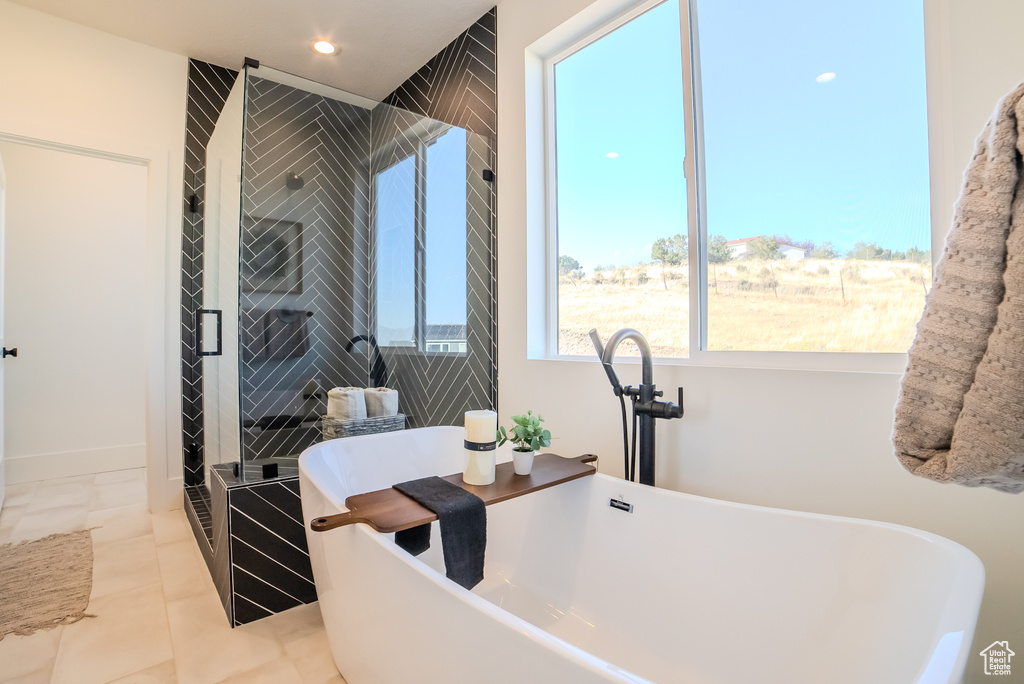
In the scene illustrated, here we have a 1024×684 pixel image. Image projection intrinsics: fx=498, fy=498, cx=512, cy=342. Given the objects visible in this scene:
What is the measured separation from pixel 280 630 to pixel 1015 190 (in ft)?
7.60

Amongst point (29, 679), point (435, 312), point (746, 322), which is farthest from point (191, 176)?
point (746, 322)

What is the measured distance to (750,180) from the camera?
1650 millimetres

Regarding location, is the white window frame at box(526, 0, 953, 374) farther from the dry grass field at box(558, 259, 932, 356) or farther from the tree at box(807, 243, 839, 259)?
the tree at box(807, 243, 839, 259)

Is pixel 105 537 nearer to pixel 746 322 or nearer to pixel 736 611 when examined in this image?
pixel 736 611

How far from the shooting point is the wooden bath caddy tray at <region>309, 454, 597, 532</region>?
1.16m

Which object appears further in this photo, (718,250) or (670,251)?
(670,251)

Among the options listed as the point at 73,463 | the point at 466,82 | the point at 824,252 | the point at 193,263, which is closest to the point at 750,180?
the point at 824,252

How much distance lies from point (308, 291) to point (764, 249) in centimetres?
229

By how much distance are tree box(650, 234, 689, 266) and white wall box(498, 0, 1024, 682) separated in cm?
42

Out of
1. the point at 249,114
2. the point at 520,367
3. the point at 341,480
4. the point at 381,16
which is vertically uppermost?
the point at 381,16

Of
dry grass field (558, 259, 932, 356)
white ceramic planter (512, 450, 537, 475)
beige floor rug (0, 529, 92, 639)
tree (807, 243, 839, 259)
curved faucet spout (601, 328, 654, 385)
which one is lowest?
beige floor rug (0, 529, 92, 639)

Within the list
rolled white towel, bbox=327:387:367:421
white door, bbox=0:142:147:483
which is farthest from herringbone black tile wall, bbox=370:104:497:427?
white door, bbox=0:142:147:483

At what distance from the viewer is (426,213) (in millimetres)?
2777

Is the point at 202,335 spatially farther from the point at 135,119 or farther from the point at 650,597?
the point at 650,597
